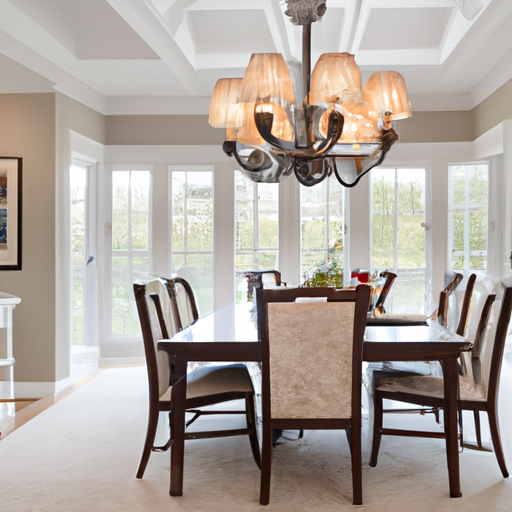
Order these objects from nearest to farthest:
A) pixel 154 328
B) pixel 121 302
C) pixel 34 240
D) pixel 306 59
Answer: pixel 154 328 → pixel 306 59 → pixel 34 240 → pixel 121 302

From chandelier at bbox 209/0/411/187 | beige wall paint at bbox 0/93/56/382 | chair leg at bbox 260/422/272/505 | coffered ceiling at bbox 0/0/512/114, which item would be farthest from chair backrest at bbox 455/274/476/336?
beige wall paint at bbox 0/93/56/382

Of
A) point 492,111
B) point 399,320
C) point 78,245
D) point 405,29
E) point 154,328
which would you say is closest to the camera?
point 154,328

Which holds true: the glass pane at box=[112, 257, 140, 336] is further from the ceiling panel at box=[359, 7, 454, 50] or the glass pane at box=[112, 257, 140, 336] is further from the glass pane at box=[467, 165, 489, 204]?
the glass pane at box=[467, 165, 489, 204]

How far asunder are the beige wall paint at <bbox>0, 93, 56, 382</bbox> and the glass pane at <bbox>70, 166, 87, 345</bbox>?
64 centimetres

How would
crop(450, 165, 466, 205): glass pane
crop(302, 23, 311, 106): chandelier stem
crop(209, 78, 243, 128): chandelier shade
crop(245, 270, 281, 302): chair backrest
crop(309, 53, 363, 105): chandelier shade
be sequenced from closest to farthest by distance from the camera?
crop(309, 53, 363, 105): chandelier shade, crop(302, 23, 311, 106): chandelier stem, crop(209, 78, 243, 128): chandelier shade, crop(245, 270, 281, 302): chair backrest, crop(450, 165, 466, 205): glass pane

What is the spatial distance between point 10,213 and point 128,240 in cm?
130

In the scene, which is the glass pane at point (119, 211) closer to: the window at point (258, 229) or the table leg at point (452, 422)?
the window at point (258, 229)

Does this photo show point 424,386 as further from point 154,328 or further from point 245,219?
point 245,219

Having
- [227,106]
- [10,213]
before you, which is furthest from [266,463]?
[10,213]

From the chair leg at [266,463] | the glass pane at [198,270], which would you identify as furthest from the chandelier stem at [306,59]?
the glass pane at [198,270]

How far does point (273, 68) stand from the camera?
2.99 meters

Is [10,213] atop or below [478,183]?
below

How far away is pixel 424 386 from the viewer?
285 centimetres

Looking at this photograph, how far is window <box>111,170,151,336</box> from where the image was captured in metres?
5.82
